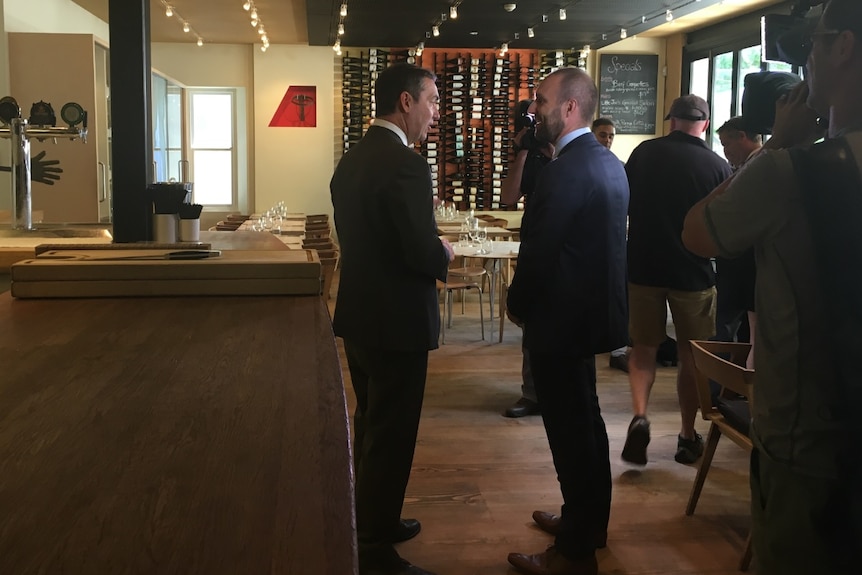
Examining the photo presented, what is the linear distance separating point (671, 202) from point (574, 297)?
5.24 feet

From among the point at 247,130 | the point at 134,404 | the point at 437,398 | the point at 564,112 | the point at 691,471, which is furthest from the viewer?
the point at 247,130

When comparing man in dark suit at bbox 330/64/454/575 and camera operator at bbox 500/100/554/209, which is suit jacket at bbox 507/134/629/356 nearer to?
man in dark suit at bbox 330/64/454/575

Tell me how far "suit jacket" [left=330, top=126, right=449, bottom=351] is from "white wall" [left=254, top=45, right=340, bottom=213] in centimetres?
867

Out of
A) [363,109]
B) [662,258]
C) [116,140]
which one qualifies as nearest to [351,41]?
[363,109]

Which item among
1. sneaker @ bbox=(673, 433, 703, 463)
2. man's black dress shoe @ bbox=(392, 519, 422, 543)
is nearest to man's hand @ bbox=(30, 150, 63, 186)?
man's black dress shoe @ bbox=(392, 519, 422, 543)

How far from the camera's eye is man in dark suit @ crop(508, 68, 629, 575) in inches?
104

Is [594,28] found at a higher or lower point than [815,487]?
higher

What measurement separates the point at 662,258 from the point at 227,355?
118 inches

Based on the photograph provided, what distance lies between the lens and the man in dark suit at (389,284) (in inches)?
102

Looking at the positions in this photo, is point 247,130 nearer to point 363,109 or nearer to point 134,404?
point 363,109

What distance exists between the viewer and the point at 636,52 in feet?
37.0

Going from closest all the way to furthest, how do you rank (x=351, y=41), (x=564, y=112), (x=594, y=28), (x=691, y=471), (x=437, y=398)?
(x=564, y=112) < (x=691, y=471) < (x=437, y=398) < (x=594, y=28) < (x=351, y=41)

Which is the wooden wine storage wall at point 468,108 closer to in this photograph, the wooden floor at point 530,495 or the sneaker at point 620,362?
the sneaker at point 620,362

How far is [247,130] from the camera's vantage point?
1146cm
